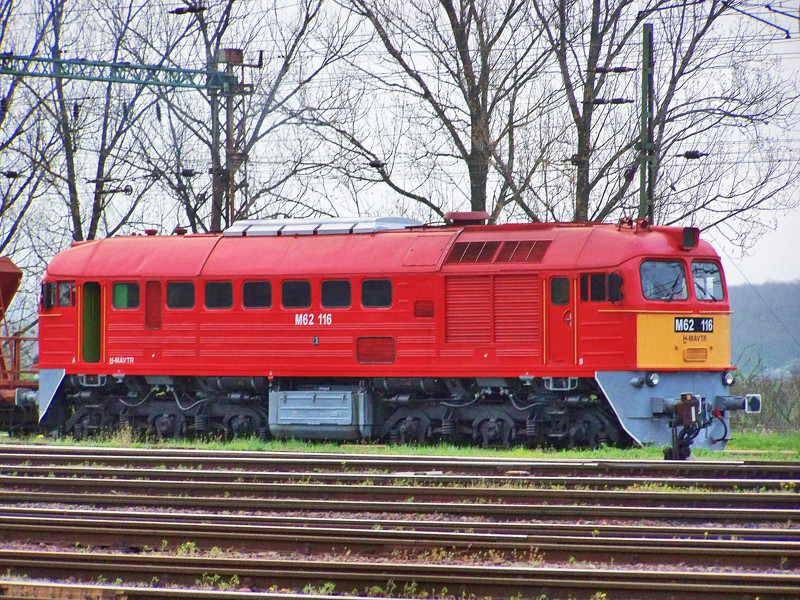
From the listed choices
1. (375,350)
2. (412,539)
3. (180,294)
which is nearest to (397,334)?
(375,350)

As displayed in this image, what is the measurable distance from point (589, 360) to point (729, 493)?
6465 millimetres

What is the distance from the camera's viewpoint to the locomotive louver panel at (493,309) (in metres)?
18.8

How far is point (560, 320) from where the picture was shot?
18.6m

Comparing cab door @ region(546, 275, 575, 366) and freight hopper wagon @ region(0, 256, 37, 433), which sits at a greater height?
cab door @ region(546, 275, 575, 366)

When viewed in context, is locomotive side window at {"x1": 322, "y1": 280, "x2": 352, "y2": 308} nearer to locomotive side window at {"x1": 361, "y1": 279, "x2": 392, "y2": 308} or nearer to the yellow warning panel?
locomotive side window at {"x1": 361, "y1": 279, "x2": 392, "y2": 308}

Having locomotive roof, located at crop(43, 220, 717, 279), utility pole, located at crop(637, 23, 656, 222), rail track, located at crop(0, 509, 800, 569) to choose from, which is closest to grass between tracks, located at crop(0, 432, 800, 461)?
locomotive roof, located at crop(43, 220, 717, 279)

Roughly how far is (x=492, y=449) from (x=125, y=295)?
8.26 meters

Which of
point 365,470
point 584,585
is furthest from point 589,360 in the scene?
point 584,585

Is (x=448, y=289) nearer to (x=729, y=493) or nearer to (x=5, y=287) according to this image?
(x=729, y=493)

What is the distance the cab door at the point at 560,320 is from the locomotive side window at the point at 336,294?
379cm

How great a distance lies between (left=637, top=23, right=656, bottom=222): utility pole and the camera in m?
23.2

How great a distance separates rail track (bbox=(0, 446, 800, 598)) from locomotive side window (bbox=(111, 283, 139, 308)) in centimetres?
665

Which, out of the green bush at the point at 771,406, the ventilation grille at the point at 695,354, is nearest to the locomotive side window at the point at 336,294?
the ventilation grille at the point at 695,354

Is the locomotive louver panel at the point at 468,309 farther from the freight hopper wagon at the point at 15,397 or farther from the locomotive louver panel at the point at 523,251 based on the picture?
the freight hopper wagon at the point at 15,397
